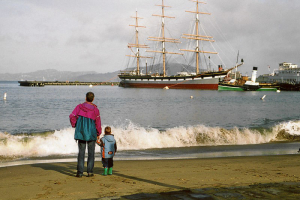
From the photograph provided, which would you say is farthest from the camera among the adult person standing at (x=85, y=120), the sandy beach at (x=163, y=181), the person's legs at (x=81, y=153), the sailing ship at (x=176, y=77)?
the sailing ship at (x=176, y=77)

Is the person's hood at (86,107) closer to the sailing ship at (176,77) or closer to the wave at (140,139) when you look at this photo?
the wave at (140,139)

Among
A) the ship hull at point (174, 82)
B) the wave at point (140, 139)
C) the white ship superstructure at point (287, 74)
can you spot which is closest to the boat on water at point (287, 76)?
the white ship superstructure at point (287, 74)

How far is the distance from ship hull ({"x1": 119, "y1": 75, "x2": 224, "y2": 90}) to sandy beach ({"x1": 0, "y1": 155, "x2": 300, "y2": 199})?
108957 millimetres

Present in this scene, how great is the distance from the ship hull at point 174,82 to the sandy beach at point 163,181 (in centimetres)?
10896

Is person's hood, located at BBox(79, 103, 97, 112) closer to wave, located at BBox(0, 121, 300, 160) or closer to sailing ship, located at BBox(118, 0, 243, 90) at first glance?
wave, located at BBox(0, 121, 300, 160)

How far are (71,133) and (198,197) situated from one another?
1099 centimetres

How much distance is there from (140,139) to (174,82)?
113 meters

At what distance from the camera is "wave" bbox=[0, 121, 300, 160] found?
1308cm

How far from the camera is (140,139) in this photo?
15430 millimetres

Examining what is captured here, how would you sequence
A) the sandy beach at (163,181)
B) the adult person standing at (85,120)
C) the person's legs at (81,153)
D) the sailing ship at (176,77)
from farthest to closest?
the sailing ship at (176,77) → the person's legs at (81,153) → the adult person standing at (85,120) → the sandy beach at (163,181)

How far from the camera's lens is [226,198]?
530cm

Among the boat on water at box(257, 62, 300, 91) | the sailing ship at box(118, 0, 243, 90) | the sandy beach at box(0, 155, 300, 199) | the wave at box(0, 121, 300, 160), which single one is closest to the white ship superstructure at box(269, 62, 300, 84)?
the boat on water at box(257, 62, 300, 91)

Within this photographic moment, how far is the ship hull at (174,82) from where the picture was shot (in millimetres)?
119188

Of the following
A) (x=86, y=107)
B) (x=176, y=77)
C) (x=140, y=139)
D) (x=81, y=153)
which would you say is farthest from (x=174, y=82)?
(x=86, y=107)
